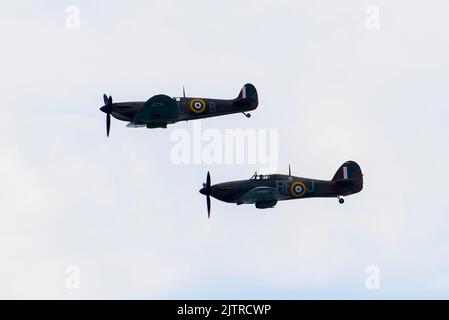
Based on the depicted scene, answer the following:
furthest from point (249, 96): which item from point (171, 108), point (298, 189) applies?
point (298, 189)

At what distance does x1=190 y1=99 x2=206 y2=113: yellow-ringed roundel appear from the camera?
7812 centimetres

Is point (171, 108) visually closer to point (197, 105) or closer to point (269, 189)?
point (197, 105)

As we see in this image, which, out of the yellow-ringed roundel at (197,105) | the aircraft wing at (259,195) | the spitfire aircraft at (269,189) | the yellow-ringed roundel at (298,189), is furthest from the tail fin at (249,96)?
the aircraft wing at (259,195)

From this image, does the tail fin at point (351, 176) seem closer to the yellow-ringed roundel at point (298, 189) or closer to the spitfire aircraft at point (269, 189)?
the spitfire aircraft at point (269, 189)

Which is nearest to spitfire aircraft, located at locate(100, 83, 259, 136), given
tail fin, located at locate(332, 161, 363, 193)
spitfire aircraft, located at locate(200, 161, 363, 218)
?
spitfire aircraft, located at locate(200, 161, 363, 218)

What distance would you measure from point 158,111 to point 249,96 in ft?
23.5

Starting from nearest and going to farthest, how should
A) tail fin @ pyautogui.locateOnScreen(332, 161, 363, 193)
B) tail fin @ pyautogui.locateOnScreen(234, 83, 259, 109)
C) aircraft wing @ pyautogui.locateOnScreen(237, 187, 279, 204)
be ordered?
aircraft wing @ pyautogui.locateOnScreen(237, 187, 279, 204) → tail fin @ pyautogui.locateOnScreen(332, 161, 363, 193) → tail fin @ pyautogui.locateOnScreen(234, 83, 259, 109)

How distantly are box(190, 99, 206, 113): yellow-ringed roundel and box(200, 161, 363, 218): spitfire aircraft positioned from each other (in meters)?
5.40

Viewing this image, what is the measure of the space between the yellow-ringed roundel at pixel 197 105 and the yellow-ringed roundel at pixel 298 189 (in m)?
8.35

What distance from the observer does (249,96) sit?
80.1m

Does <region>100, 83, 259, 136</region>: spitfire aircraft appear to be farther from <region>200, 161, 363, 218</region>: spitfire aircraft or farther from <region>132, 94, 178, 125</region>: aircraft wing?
<region>200, 161, 363, 218</region>: spitfire aircraft

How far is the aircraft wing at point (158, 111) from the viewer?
75.2m
